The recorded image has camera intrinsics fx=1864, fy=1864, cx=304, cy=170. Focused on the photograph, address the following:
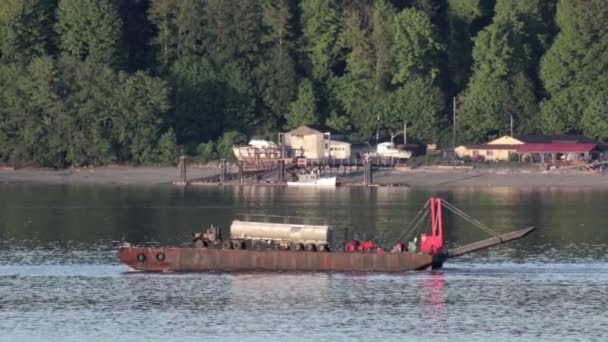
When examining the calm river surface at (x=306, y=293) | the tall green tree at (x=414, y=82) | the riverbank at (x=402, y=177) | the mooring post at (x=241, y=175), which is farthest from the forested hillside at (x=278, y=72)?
the calm river surface at (x=306, y=293)

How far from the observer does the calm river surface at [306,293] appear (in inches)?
2810

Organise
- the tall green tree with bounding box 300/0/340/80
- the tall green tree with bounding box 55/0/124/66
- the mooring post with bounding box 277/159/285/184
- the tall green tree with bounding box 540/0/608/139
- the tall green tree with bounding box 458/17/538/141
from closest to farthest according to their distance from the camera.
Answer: the mooring post with bounding box 277/159/285/184 → the tall green tree with bounding box 540/0/608/139 → the tall green tree with bounding box 458/17/538/141 → the tall green tree with bounding box 55/0/124/66 → the tall green tree with bounding box 300/0/340/80

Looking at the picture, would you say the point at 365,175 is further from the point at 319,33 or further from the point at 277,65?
the point at 319,33

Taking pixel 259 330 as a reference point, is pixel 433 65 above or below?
above

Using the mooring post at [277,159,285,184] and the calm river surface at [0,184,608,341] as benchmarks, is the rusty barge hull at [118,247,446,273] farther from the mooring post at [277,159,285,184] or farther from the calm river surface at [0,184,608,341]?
the mooring post at [277,159,285,184]

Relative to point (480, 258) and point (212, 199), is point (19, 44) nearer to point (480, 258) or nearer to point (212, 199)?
point (212, 199)

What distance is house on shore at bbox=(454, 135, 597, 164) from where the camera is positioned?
158m

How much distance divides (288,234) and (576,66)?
86.6 m

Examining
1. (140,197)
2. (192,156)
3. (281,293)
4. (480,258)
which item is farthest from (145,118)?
(281,293)

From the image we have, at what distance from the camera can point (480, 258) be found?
310ft

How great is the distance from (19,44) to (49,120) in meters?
9.27

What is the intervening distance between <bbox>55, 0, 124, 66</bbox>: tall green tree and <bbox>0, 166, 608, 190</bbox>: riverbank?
12531 mm

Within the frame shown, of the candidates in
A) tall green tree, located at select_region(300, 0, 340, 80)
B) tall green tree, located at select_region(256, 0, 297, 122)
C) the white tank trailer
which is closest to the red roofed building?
tall green tree, located at select_region(300, 0, 340, 80)

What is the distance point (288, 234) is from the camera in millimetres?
85125
